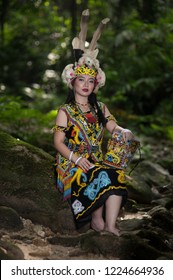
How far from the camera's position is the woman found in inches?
151

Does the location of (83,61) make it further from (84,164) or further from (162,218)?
(162,218)

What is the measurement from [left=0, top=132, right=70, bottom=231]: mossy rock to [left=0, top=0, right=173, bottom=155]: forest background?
2.05 meters

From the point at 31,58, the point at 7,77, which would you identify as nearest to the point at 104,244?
the point at 7,77

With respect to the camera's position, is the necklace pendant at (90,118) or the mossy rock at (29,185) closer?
the mossy rock at (29,185)

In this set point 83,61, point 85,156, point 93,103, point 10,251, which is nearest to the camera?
point 10,251

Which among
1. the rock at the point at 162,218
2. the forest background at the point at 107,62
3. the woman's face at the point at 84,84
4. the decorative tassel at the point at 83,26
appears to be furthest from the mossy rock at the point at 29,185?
the forest background at the point at 107,62

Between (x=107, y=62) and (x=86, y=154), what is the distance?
6889 millimetres

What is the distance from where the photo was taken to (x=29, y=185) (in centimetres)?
430

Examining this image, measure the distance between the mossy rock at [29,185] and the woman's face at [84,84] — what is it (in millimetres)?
896

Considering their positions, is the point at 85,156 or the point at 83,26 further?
the point at 83,26

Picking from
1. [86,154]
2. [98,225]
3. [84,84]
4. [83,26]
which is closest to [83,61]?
[84,84]

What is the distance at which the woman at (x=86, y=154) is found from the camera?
3846 mm

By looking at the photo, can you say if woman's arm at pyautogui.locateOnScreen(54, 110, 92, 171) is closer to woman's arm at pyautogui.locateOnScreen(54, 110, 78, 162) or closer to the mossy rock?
woman's arm at pyautogui.locateOnScreen(54, 110, 78, 162)

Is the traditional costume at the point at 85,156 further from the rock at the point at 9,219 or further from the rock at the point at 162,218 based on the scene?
the rock at the point at 162,218
